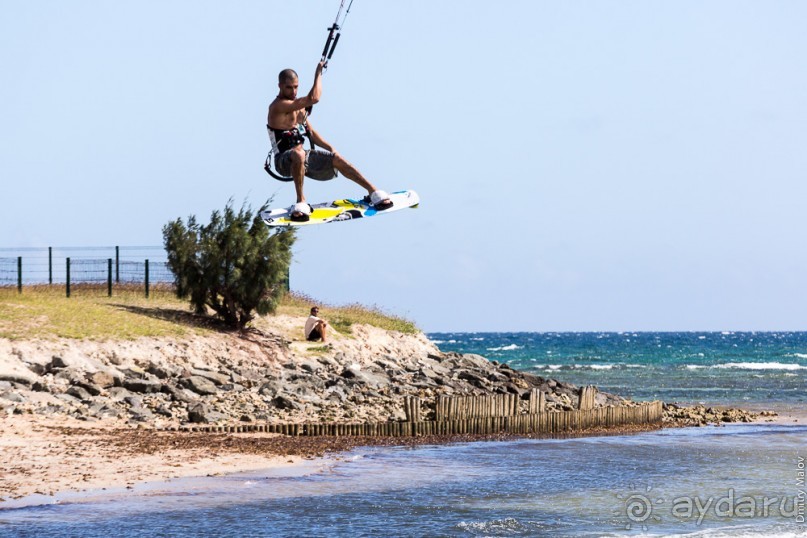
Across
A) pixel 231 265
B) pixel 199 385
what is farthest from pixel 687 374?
pixel 199 385

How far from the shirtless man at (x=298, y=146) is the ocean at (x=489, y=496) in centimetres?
516

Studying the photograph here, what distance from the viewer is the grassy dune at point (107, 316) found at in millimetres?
30922

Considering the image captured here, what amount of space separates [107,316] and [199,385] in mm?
6709

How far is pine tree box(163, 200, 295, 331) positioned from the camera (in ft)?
121

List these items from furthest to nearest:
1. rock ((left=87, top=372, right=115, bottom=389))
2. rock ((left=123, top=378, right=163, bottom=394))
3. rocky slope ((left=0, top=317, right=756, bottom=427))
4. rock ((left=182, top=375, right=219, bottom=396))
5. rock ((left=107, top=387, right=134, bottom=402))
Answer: rock ((left=182, top=375, right=219, bottom=396)) < rock ((left=123, top=378, right=163, bottom=394)) < rock ((left=87, top=372, right=115, bottom=389)) < rock ((left=107, top=387, right=134, bottom=402)) < rocky slope ((left=0, top=317, right=756, bottom=427))

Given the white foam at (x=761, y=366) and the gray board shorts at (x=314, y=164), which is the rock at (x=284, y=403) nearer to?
the gray board shorts at (x=314, y=164)

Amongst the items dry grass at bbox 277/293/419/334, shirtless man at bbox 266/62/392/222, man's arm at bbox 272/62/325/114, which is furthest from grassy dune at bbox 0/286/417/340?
man's arm at bbox 272/62/325/114

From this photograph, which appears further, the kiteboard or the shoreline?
the shoreline

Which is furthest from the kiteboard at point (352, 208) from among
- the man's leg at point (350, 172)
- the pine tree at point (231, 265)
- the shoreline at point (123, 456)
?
the pine tree at point (231, 265)

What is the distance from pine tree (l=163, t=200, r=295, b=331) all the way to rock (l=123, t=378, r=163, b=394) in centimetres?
877

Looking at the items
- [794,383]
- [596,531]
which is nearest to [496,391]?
[596,531]

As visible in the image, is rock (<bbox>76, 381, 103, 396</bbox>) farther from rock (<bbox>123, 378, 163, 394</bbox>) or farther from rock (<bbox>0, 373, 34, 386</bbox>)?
rock (<bbox>0, 373, 34, 386</bbox>)

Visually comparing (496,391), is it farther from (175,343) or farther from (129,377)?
(129,377)

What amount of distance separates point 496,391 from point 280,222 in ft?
73.6
